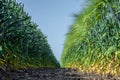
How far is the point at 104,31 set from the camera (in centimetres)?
982

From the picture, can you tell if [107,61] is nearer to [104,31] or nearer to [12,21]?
[104,31]

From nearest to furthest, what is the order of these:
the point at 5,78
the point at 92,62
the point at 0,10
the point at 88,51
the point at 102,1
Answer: the point at 5,78 → the point at 0,10 → the point at 102,1 → the point at 92,62 → the point at 88,51

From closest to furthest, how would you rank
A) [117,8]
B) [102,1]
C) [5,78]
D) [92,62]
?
[5,78] < [117,8] < [102,1] < [92,62]

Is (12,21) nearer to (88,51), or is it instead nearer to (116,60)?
(116,60)

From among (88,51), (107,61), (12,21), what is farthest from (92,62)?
(12,21)

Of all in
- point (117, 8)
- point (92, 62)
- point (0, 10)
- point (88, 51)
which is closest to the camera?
point (0, 10)

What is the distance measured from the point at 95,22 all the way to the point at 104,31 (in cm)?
84

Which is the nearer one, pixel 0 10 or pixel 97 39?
pixel 0 10

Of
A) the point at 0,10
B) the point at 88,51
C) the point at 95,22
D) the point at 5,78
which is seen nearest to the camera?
the point at 5,78

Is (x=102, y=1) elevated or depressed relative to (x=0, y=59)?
elevated

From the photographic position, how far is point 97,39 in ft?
36.3

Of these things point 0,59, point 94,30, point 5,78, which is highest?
point 94,30

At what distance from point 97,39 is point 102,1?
Result: 1.69 metres

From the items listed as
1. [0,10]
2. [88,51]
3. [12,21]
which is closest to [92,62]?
[88,51]
